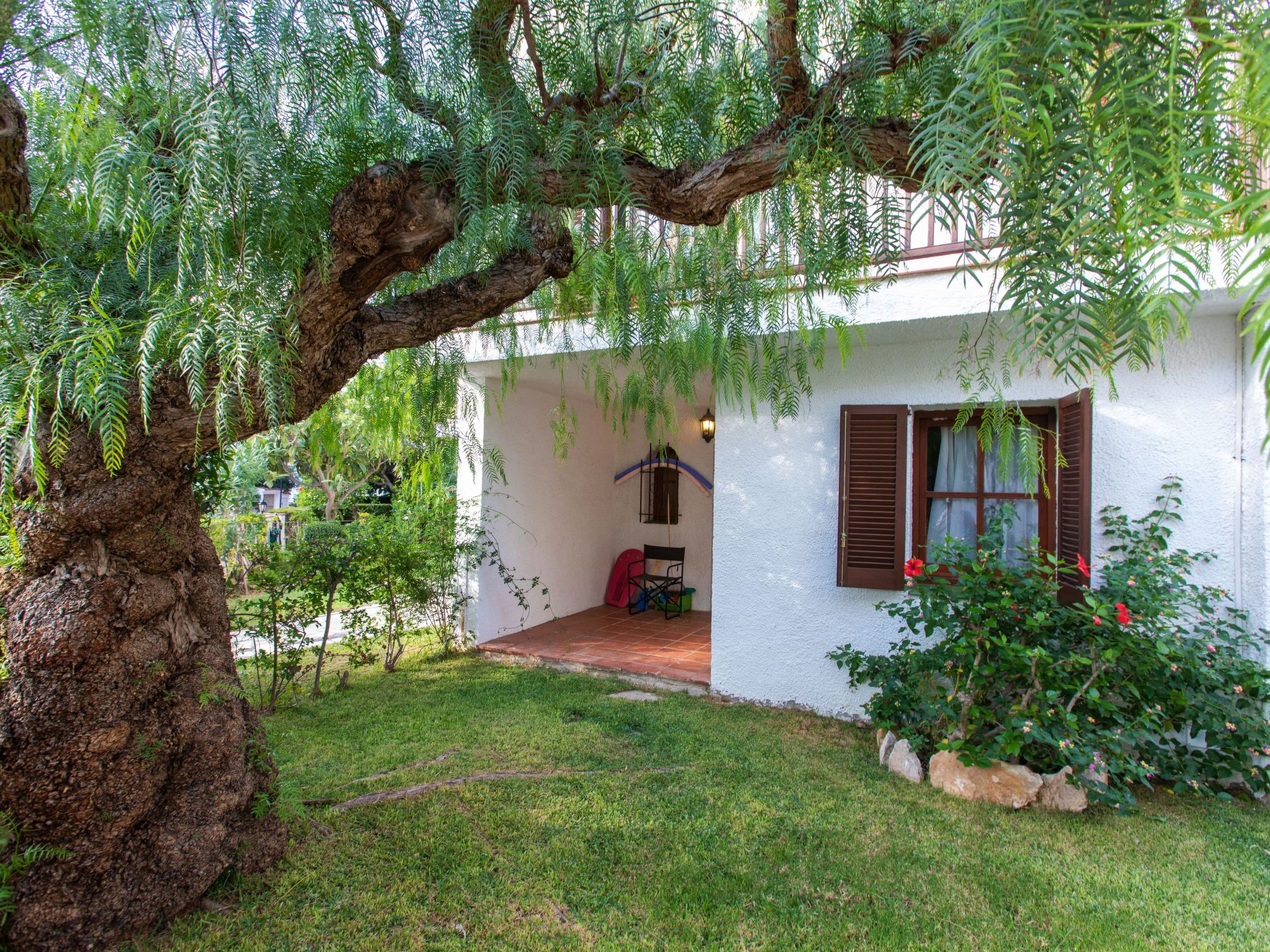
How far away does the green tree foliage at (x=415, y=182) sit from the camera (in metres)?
1.70

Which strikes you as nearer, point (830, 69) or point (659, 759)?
point (830, 69)

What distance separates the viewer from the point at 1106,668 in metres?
3.43

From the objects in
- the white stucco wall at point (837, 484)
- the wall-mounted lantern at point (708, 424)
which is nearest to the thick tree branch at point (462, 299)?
the white stucco wall at point (837, 484)

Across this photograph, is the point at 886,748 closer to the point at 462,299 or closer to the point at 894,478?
the point at 894,478

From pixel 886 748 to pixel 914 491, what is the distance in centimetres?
165

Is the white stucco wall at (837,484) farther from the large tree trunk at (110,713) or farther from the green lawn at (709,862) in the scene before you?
the large tree trunk at (110,713)

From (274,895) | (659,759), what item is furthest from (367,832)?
(659,759)

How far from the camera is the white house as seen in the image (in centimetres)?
377

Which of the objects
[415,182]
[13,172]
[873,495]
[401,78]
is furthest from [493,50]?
[873,495]

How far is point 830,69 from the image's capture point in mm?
2273

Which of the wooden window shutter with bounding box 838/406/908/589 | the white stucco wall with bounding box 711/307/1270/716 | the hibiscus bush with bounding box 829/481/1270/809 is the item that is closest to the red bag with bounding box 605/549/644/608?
the white stucco wall with bounding box 711/307/1270/716

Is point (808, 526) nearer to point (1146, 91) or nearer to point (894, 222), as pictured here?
point (894, 222)

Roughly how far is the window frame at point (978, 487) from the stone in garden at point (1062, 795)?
1.32m

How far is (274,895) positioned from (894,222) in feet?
10.3
